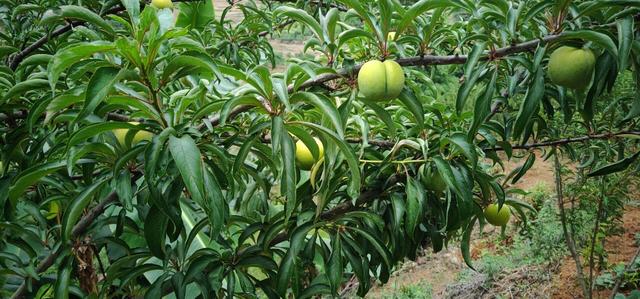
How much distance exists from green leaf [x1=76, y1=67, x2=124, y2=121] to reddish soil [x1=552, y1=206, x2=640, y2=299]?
2920 mm

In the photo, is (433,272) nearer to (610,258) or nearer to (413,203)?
(610,258)

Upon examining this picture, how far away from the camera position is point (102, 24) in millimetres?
833

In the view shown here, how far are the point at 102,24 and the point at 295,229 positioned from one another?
0.52m

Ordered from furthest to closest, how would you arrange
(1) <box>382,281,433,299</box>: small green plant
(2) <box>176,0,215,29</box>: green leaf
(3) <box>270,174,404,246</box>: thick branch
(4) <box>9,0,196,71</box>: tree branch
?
1. (1) <box>382,281,433,299</box>: small green plant
2. (2) <box>176,0,215,29</box>: green leaf
3. (4) <box>9,0,196,71</box>: tree branch
4. (3) <box>270,174,404,246</box>: thick branch

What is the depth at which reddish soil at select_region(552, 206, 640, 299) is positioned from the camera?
2.99 m

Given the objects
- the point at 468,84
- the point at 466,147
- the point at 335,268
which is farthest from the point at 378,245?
the point at 468,84

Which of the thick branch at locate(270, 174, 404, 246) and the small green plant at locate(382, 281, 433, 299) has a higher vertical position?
the thick branch at locate(270, 174, 404, 246)

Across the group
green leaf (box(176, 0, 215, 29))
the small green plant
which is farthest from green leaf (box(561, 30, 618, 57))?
the small green plant

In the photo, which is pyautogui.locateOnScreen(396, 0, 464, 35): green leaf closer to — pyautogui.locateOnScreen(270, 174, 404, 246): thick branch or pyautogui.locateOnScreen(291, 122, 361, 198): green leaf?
pyautogui.locateOnScreen(291, 122, 361, 198): green leaf

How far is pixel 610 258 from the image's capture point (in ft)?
10.6

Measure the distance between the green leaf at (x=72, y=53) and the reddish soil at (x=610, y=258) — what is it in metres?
2.95

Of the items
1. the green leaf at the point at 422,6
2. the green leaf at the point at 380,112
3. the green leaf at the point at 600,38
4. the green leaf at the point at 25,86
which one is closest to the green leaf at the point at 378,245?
the green leaf at the point at 380,112

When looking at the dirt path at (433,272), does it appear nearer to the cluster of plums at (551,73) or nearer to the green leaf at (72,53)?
the cluster of plums at (551,73)

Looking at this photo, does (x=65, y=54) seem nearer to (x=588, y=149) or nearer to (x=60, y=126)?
(x=60, y=126)
